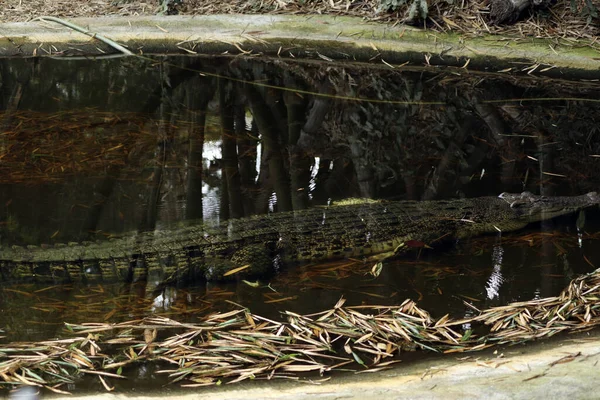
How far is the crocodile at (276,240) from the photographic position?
295 cm

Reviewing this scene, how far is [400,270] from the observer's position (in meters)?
3.09

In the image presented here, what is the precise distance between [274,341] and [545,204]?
2119 millimetres

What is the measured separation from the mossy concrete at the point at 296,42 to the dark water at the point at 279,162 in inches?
11.6

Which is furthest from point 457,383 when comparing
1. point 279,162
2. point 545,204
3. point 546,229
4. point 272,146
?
point 272,146

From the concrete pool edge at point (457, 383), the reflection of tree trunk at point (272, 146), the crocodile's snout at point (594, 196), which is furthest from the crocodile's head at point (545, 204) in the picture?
the concrete pool edge at point (457, 383)

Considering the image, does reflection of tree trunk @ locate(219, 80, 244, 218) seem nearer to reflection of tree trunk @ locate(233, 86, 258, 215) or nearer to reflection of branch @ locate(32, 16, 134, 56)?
reflection of tree trunk @ locate(233, 86, 258, 215)

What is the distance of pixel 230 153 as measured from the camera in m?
4.20

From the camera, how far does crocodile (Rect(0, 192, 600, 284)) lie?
2949mm

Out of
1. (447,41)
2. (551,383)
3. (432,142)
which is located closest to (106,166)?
(432,142)

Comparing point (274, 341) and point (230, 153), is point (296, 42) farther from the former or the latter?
point (274, 341)

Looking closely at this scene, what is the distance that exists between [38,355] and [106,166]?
177 cm

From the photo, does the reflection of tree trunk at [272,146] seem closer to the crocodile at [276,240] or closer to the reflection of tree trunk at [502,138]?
the crocodile at [276,240]

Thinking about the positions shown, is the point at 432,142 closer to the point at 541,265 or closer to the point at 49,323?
the point at 541,265

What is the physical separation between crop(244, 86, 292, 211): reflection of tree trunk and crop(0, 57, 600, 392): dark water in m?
0.01
